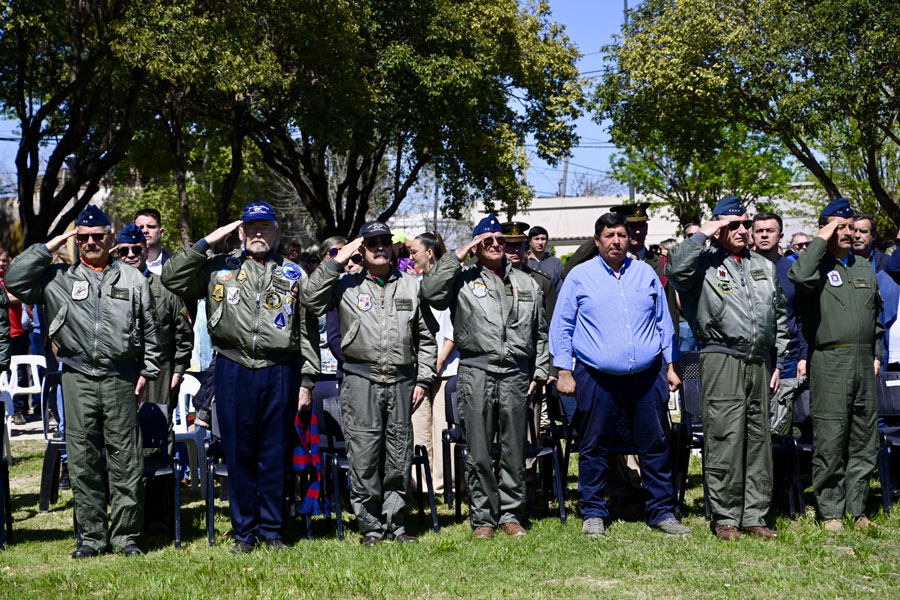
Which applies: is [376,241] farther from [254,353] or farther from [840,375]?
[840,375]

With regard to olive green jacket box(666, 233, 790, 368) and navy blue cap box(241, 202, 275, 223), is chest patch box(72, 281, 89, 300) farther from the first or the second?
olive green jacket box(666, 233, 790, 368)

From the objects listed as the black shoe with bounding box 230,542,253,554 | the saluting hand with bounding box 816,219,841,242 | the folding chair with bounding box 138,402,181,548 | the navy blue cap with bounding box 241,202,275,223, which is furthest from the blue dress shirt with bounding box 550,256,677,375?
the folding chair with bounding box 138,402,181,548

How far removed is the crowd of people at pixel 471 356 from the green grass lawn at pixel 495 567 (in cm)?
22

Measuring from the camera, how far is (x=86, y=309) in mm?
6637

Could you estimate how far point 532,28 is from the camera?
28359 mm

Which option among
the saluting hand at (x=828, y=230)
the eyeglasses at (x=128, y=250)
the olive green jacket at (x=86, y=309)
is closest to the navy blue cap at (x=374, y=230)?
the olive green jacket at (x=86, y=309)

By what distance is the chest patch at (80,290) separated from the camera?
663 centimetres

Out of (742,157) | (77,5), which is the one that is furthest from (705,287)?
(742,157)

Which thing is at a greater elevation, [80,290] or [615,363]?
[80,290]

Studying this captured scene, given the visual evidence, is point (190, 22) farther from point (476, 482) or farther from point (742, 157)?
point (742, 157)

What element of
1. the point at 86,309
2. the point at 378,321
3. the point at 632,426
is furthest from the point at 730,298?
the point at 86,309

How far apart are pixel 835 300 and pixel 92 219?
5.08 metres

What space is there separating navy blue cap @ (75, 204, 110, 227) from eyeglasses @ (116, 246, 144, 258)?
67cm

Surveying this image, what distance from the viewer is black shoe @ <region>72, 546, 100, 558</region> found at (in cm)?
669
